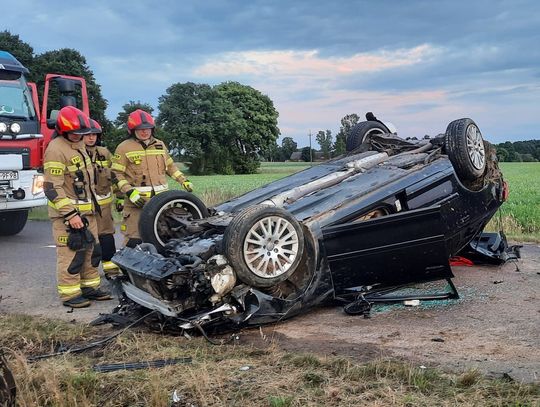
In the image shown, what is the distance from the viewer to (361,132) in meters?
6.48

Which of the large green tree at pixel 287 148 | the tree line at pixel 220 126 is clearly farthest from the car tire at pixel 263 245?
the large green tree at pixel 287 148

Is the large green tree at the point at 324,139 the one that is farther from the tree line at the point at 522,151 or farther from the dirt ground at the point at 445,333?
the dirt ground at the point at 445,333

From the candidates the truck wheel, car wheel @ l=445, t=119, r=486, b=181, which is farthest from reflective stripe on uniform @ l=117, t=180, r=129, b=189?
the truck wheel

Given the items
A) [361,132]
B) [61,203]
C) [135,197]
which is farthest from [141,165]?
[361,132]

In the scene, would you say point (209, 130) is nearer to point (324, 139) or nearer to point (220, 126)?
point (220, 126)

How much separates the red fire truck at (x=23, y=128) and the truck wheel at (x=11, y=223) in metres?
1.23

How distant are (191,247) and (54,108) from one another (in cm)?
697

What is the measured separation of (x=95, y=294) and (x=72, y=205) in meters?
0.95

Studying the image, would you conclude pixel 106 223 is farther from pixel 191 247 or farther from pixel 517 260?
pixel 517 260

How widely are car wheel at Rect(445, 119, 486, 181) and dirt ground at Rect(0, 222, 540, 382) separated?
1125 millimetres

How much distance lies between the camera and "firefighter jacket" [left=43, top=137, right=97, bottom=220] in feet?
17.7

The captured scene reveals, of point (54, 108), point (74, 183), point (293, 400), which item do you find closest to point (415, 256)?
point (293, 400)

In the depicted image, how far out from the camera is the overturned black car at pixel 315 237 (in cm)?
416

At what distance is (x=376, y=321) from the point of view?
4586mm
